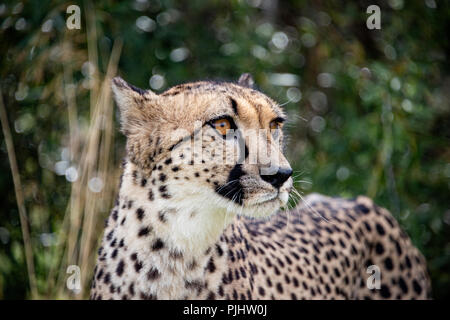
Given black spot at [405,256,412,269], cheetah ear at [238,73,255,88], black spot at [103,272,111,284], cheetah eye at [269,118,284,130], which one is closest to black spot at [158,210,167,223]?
black spot at [103,272,111,284]

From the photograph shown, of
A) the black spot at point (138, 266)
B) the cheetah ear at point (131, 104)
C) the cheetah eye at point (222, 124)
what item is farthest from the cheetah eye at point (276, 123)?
the black spot at point (138, 266)

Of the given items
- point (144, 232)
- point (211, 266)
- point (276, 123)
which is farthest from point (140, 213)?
point (276, 123)

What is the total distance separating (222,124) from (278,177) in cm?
27

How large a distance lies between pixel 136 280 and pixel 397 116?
7.10ft

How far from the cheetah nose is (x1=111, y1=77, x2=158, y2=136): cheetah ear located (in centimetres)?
50

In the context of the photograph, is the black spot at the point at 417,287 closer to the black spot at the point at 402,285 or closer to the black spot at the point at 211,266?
the black spot at the point at 402,285

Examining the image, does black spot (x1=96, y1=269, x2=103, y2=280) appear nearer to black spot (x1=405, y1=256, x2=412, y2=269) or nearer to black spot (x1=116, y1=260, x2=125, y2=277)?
black spot (x1=116, y1=260, x2=125, y2=277)

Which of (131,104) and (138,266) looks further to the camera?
(131,104)

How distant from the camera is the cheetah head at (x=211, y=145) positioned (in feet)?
5.74

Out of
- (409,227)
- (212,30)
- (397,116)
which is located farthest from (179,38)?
(409,227)

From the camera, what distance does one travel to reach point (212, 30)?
162 inches

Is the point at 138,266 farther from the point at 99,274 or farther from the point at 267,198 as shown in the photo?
the point at 267,198

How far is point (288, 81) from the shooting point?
4207 mm

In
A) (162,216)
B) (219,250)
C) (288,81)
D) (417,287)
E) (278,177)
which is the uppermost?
(288,81)
